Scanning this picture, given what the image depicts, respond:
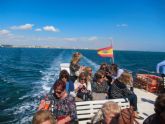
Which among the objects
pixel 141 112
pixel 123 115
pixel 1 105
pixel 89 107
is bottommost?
pixel 1 105

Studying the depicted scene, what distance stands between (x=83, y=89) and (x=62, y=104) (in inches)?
95.8

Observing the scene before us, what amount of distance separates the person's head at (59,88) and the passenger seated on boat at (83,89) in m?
2.29

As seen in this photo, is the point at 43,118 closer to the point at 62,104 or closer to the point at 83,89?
the point at 62,104

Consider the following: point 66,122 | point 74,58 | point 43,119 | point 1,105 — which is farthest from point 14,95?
point 43,119

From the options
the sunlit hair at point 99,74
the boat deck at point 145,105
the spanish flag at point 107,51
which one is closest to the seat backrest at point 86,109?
the sunlit hair at point 99,74

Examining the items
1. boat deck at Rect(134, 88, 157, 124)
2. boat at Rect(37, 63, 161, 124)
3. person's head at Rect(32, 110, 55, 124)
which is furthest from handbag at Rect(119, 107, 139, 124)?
boat deck at Rect(134, 88, 157, 124)

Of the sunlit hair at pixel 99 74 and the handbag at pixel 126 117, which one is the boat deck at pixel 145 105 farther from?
the handbag at pixel 126 117

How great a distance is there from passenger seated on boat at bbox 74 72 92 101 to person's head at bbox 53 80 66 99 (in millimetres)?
2287

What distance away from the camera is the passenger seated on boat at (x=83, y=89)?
7180 mm

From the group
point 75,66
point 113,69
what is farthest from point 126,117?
point 75,66

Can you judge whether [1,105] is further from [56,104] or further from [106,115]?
[106,115]

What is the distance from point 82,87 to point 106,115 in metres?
3.40

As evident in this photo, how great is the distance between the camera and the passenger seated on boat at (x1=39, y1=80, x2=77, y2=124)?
4.86m

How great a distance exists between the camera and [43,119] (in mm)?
3338
